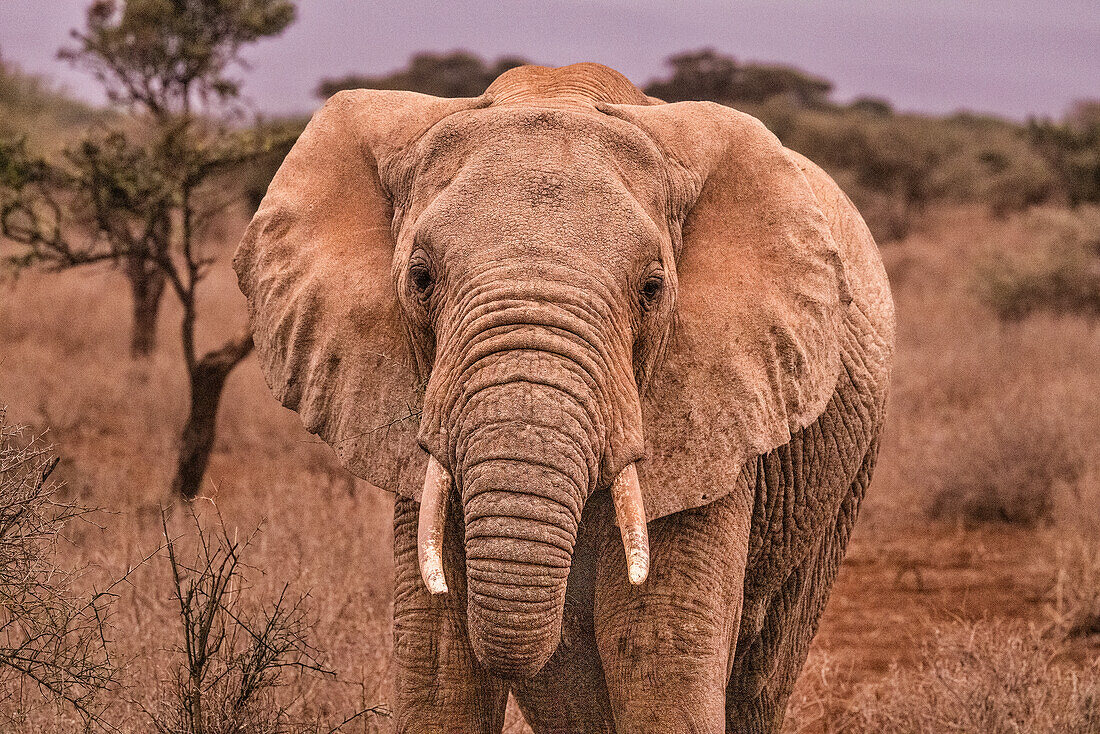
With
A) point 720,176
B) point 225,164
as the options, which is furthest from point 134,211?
point 720,176

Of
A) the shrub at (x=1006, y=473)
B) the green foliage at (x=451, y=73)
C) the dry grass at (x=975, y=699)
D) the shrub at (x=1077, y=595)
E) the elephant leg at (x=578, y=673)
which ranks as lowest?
the green foliage at (x=451, y=73)

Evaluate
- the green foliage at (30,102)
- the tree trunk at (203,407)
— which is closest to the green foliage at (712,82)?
the green foliage at (30,102)

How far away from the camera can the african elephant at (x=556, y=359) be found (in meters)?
2.36

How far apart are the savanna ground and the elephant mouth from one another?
93 centimetres

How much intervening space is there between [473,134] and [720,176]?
0.63 meters

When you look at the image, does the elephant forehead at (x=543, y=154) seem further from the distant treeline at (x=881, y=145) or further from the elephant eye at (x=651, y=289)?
the distant treeline at (x=881, y=145)

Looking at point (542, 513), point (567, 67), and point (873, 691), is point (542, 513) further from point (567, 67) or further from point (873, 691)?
point (873, 691)

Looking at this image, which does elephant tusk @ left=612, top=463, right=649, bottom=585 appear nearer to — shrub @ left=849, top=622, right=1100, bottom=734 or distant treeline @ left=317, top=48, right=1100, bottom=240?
shrub @ left=849, top=622, right=1100, bottom=734

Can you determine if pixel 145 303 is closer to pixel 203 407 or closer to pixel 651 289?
pixel 203 407

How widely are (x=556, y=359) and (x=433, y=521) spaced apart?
1.39ft

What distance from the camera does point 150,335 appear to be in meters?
10.2

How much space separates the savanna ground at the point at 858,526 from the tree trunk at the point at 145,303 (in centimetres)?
27

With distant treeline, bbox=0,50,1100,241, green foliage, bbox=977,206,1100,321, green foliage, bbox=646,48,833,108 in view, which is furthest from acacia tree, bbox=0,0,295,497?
green foliage, bbox=646,48,833,108

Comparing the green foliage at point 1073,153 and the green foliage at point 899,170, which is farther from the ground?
the green foliage at point 1073,153
